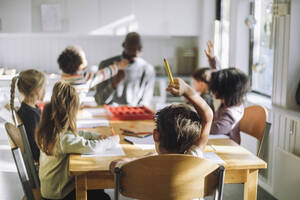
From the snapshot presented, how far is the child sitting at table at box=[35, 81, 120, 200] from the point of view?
1.89m

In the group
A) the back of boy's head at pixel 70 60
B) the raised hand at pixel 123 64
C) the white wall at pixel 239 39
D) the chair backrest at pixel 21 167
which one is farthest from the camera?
the white wall at pixel 239 39

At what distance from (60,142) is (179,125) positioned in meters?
0.72

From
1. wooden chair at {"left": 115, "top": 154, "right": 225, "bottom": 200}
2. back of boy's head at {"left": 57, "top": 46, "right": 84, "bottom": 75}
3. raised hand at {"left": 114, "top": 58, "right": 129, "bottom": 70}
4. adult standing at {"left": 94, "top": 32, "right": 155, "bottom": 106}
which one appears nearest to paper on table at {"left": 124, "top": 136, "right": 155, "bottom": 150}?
wooden chair at {"left": 115, "top": 154, "right": 225, "bottom": 200}

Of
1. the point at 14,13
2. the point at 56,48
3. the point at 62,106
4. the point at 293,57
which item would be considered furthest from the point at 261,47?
the point at 14,13

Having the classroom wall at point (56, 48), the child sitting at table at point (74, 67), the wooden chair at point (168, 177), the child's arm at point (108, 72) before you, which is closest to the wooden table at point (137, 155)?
the wooden chair at point (168, 177)

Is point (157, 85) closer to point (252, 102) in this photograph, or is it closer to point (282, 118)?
point (252, 102)

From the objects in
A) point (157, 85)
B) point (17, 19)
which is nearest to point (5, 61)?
point (17, 19)

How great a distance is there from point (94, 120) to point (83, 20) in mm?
2517

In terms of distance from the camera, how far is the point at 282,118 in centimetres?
282

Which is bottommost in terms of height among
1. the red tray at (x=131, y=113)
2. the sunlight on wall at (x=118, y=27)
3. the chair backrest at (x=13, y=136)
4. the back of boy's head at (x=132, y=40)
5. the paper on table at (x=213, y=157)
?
the paper on table at (x=213, y=157)

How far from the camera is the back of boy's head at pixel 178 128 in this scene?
4.79ft

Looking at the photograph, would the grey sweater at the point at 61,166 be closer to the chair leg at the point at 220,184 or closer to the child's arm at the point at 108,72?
the chair leg at the point at 220,184

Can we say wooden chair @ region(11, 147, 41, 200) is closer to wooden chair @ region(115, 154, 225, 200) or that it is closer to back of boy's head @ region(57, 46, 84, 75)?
wooden chair @ region(115, 154, 225, 200)

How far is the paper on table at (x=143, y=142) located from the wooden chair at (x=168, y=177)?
0.64 meters
